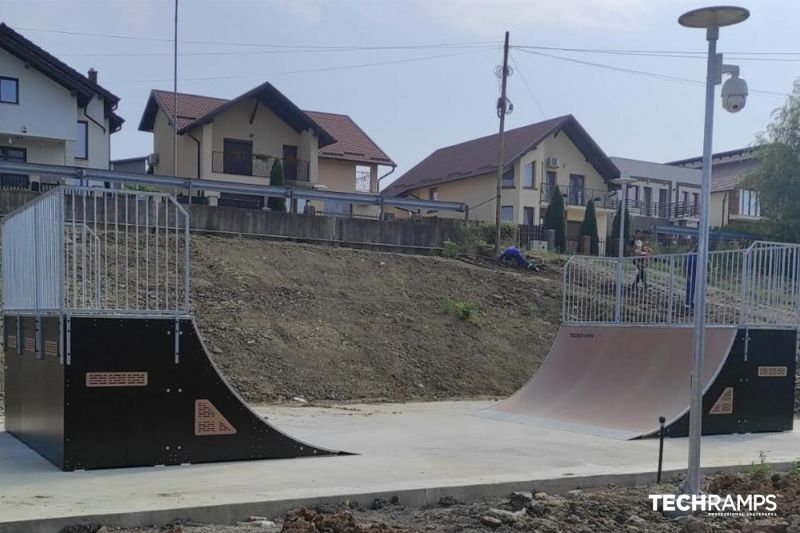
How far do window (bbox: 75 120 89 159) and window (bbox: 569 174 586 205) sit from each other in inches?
1090

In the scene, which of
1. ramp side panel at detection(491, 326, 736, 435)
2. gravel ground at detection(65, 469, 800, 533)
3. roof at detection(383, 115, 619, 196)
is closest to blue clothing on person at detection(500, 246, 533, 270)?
ramp side panel at detection(491, 326, 736, 435)

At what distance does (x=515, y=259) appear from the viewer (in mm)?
26594

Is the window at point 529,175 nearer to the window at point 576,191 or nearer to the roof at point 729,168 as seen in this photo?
the window at point 576,191

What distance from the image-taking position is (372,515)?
6.77 metres

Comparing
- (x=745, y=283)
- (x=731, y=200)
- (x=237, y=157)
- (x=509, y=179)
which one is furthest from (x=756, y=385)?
(x=731, y=200)

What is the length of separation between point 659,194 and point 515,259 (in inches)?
1385

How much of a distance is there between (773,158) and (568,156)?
37.9 ft

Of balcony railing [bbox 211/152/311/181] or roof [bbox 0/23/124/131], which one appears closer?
roof [bbox 0/23/124/131]

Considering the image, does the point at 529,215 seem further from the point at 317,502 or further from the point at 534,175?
the point at 317,502

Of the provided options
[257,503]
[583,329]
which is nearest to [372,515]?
[257,503]

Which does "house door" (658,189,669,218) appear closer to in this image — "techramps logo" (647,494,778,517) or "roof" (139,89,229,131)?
"roof" (139,89,229,131)

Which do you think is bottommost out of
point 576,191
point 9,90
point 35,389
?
point 35,389

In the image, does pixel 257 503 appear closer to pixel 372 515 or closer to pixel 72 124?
pixel 372 515

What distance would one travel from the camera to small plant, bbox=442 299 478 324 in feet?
67.7
